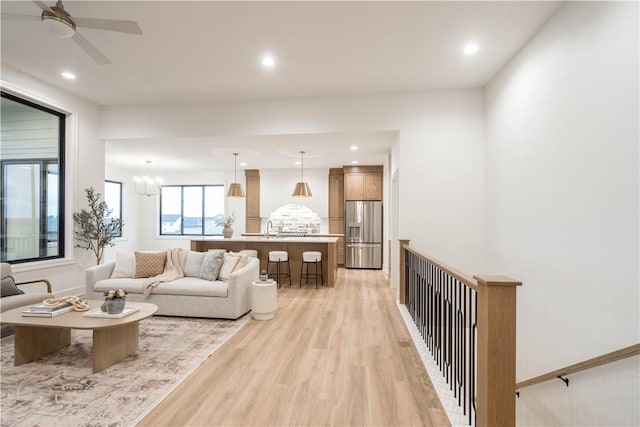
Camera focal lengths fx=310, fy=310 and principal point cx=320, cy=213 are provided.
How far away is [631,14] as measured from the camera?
203cm

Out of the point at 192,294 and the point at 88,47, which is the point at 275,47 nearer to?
the point at 88,47

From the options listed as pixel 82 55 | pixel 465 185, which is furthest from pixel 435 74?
pixel 82 55

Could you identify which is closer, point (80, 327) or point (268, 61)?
point (80, 327)

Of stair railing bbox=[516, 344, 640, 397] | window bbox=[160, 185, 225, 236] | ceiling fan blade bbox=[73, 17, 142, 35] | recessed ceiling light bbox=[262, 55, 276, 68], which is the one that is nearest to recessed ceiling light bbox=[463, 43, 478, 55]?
recessed ceiling light bbox=[262, 55, 276, 68]

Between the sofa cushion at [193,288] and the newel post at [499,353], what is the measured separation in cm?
317

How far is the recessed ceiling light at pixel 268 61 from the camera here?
367cm

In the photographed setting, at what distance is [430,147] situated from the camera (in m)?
4.64

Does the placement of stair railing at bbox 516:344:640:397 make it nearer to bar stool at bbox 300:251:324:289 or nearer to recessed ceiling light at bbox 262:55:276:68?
bar stool at bbox 300:251:324:289

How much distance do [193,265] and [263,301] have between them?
1325 millimetres

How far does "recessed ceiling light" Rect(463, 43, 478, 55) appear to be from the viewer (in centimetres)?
341

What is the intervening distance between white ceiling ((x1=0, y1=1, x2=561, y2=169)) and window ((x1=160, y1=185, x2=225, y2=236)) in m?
4.68

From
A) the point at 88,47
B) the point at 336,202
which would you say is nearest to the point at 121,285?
the point at 88,47

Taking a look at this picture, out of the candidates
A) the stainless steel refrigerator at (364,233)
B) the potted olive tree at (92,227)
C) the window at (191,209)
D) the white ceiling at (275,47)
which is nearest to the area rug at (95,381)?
the potted olive tree at (92,227)

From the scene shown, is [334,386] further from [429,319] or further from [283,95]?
[283,95]
